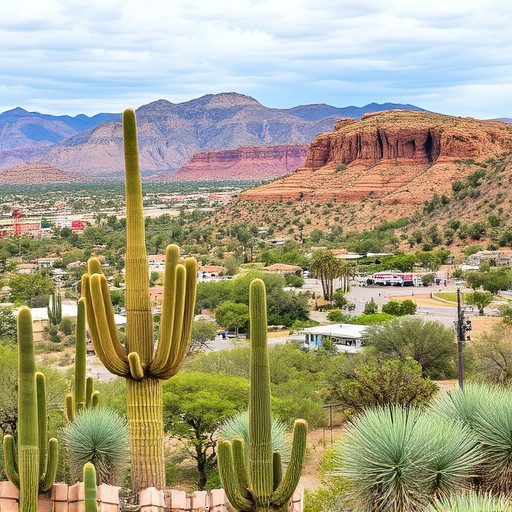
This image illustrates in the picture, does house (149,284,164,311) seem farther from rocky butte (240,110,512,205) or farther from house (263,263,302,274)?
rocky butte (240,110,512,205)

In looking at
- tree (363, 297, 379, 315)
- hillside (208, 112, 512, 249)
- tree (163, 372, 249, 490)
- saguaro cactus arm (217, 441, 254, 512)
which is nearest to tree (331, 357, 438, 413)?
tree (163, 372, 249, 490)

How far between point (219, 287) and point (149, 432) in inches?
1908

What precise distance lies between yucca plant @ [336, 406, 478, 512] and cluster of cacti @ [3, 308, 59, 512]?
430cm

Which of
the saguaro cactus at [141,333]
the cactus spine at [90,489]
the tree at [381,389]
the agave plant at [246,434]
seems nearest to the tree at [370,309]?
the tree at [381,389]

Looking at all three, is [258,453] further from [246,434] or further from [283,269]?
[283,269]

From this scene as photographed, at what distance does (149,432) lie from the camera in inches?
549

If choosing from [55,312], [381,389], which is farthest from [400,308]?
[381,389]

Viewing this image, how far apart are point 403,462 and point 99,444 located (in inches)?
218

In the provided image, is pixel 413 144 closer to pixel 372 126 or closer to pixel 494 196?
pixel 372 126

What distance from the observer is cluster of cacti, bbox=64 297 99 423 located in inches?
650

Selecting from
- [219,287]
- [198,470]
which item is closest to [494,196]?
[219,287]

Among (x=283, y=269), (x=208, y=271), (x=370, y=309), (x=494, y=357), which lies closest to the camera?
(x=494, y=357)

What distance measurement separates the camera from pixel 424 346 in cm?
3484

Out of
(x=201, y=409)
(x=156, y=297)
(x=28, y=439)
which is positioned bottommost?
(x=156, y=297)
